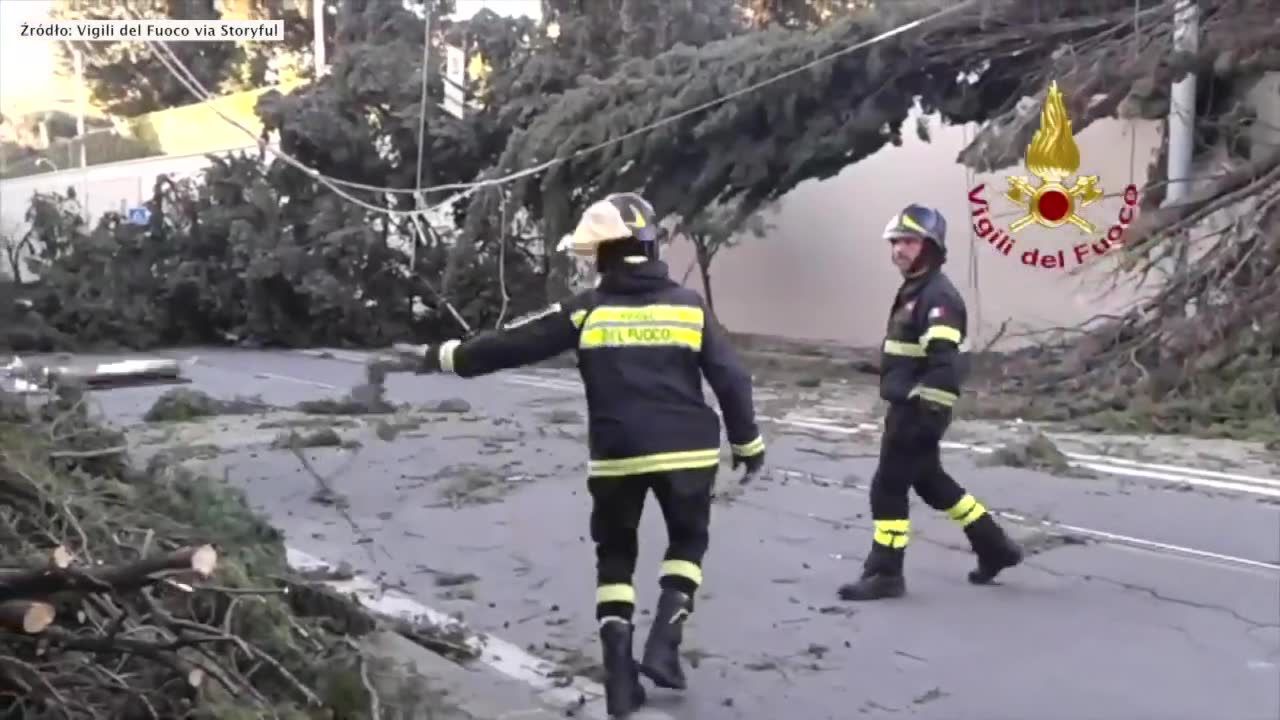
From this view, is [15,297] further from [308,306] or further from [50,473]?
[50,473]

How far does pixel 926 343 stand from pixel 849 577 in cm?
131

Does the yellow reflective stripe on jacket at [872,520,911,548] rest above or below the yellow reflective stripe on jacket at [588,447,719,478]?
below

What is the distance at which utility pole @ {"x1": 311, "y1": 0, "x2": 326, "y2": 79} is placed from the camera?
23203 millimetres

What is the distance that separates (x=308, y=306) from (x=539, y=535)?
15889 mm

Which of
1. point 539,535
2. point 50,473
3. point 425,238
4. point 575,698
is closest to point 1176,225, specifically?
point 539,535

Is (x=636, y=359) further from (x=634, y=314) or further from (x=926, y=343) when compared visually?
(x=926, y=343)

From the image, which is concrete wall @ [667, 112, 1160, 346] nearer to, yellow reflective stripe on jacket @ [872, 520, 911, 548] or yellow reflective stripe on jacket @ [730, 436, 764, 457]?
yellow reflective stripe on jacket @ [872, 520, 911, 548]

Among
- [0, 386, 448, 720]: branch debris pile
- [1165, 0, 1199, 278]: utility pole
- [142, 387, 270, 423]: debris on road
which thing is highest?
[1165, 0, 1199, 278]: utility pole

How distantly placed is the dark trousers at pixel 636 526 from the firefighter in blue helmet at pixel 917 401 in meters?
1.50

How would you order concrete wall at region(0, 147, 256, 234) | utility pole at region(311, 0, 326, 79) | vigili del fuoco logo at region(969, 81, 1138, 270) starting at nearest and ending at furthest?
vigili del fuoco logo at region(969, 81, 1138, 270) → utility pole at region(311, 0, 326, 79) → concrete wall at region(0, 147, 256, 234)

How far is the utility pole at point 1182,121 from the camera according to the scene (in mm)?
12844

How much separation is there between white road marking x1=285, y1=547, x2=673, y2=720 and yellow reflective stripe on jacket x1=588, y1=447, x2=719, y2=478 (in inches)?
31.0

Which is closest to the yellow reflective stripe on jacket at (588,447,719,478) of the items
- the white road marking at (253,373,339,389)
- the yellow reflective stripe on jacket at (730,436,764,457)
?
the yellow reflective stripe on jacket at (730,436,764,457)

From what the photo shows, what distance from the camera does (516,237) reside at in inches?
845
